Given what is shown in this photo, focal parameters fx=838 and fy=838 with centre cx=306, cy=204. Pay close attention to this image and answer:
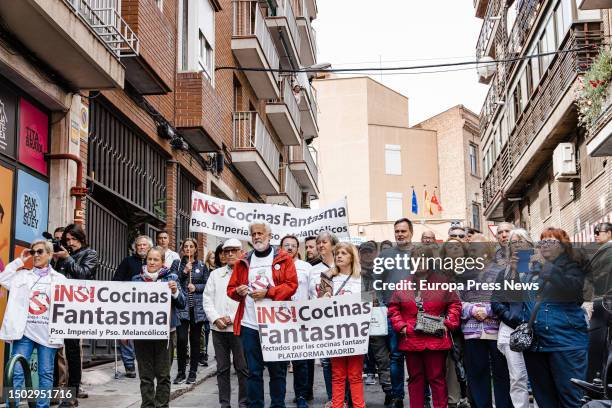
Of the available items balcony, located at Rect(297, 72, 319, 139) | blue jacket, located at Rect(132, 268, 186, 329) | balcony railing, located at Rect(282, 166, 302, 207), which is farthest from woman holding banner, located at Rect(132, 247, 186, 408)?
Result: balcony, located at Rect(297, 72, 319, 139)

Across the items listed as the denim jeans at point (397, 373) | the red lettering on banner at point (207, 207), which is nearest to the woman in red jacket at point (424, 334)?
the denim jeans at point (397, 373)

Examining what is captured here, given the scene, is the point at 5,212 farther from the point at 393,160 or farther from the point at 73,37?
the point at 393,160

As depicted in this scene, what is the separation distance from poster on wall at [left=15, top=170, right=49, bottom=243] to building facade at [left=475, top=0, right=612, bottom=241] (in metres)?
10.5

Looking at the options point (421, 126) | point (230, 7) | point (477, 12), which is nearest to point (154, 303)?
point (230, 7)

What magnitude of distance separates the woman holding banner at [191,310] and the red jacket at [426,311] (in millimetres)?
3654

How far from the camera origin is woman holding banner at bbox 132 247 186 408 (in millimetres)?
8477

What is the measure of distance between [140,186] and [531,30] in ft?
43.6

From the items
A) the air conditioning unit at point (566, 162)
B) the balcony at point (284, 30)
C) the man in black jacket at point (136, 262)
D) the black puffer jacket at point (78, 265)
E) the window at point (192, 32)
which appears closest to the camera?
the black puffer jacket at point (78, 265)

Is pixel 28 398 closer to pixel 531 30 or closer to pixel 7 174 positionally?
pixel 7 174

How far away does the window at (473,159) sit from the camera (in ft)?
183

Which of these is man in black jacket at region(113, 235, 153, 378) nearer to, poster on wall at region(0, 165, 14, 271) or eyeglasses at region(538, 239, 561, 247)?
poster on wall at region(0, 165, 14, 271)

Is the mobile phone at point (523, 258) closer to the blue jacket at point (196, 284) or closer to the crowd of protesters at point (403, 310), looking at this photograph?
the crowd of protesters at point (403, 310)

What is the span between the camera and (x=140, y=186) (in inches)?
604

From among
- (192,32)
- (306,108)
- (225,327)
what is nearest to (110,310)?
(225,327)
